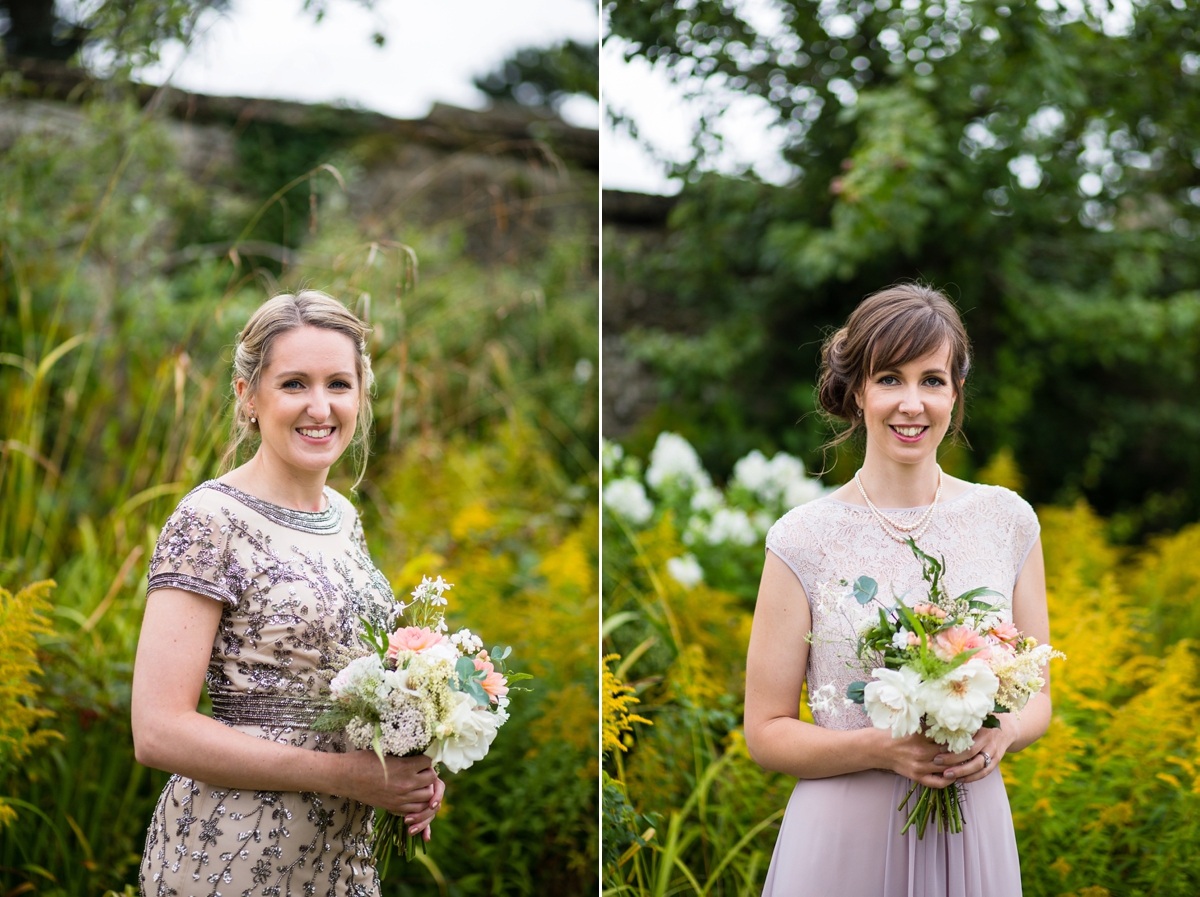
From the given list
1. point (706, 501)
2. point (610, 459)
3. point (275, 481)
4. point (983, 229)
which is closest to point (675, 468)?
point (706, 501)

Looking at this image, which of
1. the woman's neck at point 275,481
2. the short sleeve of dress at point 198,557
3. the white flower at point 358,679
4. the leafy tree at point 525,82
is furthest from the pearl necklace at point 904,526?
the leafy tree at point 525,82

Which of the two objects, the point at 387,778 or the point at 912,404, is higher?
the point at 912,404

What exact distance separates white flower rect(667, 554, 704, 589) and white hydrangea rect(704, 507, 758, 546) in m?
0.47

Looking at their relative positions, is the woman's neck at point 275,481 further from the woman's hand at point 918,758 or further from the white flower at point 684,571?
the white flower at point 684,571

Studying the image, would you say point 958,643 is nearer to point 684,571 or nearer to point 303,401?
point 303,401

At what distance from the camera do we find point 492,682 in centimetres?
171

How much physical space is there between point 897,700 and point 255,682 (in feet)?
3.81

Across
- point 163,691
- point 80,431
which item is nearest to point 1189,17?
point 163,691

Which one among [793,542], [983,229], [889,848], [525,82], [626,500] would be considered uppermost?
Result: [525,82]

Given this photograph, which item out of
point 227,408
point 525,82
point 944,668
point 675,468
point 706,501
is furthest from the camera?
point 525,82

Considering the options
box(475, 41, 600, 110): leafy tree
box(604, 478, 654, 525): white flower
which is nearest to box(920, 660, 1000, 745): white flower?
box(604, 478, 654, 525): white flower

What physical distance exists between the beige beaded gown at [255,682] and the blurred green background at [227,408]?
0.79 m

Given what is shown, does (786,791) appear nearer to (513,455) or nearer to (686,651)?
(686,651)

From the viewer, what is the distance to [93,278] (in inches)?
237
